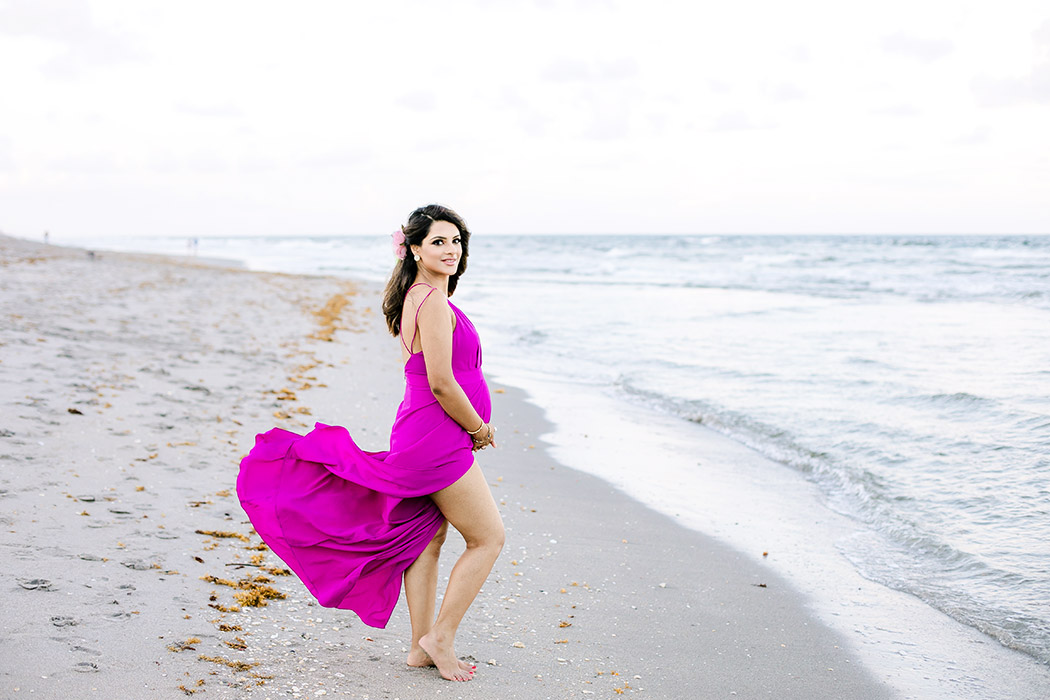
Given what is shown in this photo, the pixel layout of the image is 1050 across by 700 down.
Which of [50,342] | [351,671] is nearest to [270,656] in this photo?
[351,671]

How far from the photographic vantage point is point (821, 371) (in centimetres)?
1045

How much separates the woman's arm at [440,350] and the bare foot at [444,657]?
887 mm

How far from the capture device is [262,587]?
350cm

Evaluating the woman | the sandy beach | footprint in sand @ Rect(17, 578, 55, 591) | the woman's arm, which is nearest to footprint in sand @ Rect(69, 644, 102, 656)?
the sandy beach

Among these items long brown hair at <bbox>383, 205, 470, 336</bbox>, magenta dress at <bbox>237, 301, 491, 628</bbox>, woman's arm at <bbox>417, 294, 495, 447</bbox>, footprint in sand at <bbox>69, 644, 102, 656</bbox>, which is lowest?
footprint in sand at <bbox>69, 644, 102, 656</bbox>

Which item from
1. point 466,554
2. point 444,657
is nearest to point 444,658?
point 444,657

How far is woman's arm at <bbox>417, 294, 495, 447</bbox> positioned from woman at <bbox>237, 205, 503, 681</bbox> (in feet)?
0.10

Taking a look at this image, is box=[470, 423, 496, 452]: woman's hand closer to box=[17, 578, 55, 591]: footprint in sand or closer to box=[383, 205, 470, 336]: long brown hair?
box=[383, 205, 470, 336]: long brown hair

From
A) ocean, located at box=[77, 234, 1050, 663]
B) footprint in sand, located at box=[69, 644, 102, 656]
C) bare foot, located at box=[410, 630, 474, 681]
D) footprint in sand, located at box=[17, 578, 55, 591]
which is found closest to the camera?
footprint in sand, located at box=[69, 644, 102, 656]

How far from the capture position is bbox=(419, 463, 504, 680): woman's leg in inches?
113

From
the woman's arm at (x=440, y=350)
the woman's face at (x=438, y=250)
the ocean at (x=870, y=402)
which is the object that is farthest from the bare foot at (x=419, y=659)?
the ocean at (x=870, y=402)

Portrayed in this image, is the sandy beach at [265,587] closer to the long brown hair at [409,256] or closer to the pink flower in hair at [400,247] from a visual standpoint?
the long brown hair at [409,256]

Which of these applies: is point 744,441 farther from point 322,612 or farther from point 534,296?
point 534,296

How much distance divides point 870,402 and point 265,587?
23.1 feet
